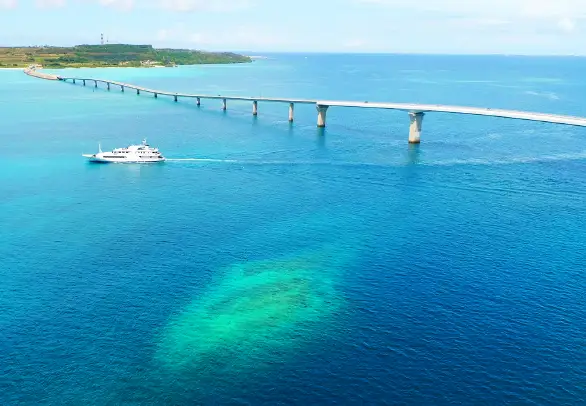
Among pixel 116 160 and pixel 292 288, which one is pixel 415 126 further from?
pixel 292 288

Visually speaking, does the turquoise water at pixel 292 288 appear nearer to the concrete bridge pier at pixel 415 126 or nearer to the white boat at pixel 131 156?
the white boat at pixel 131 156

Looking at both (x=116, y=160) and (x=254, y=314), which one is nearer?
(x=254, y=314)

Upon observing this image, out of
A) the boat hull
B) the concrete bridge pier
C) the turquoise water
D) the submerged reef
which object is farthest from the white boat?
the concrete bridge pier

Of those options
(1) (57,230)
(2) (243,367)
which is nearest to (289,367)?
(2) (243,367)

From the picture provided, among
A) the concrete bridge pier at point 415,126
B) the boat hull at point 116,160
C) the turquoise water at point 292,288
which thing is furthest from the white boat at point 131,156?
the concrete bridge pier at point 415,126

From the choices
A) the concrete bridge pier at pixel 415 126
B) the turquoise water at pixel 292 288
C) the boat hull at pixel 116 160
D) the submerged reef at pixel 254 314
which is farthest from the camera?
the concrete bridge pier at pixel 415 126

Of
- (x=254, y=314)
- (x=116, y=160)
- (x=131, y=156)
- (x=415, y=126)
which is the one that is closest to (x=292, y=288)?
(x=254, y=314)

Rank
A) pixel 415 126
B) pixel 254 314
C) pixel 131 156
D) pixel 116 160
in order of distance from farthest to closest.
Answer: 1. pixel 415 126
2. pixel 116 160
3. pixel 131 156
4. pixel 254 314

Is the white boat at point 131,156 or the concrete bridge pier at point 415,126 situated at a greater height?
the concrete bridge pier at point 415,126

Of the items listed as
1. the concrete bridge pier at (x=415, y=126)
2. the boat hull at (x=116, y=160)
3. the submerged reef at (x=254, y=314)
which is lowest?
the submerged reef at (x=254, y=314)
